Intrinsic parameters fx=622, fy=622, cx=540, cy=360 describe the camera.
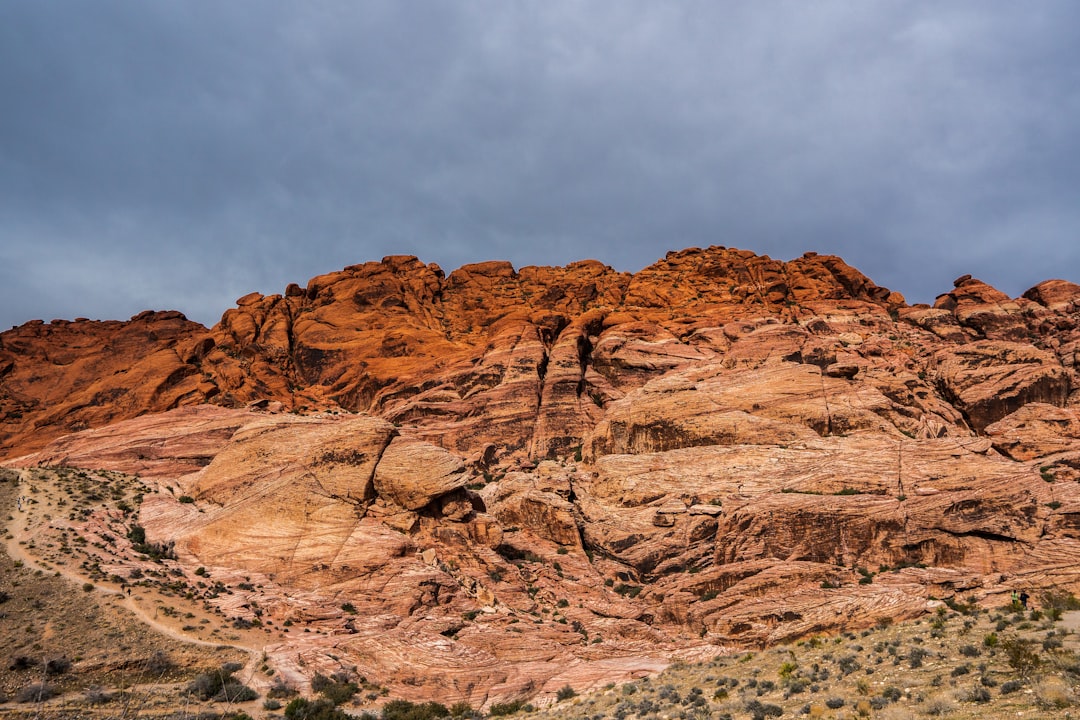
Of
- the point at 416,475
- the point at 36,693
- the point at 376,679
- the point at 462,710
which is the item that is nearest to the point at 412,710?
the point at 462,710

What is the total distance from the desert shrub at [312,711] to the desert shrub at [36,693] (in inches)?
374

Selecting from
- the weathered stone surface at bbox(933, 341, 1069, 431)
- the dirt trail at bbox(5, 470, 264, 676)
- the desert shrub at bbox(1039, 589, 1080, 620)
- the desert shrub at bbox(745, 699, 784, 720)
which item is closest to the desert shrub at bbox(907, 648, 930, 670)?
the desert shrub at bbox(745, 699, 784, 720)

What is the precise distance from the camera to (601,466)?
167 feet

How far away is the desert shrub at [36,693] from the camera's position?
83.4ft

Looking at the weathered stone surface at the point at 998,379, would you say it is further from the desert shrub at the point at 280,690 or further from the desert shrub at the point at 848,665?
the desert shrub at the point at 280,690

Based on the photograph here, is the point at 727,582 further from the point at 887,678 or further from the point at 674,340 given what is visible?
the point at 674,340

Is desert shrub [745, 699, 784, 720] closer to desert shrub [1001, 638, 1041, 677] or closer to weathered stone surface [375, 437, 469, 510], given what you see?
desert shrub [1001, 638, 1041, 677]

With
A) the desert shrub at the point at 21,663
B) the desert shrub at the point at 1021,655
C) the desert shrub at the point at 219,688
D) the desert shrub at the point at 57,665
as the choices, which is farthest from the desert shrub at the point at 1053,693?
the desert shrub at the point at 21,663

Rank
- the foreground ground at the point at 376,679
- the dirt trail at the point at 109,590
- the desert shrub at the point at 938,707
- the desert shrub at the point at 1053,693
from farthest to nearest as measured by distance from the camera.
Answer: the dirt trail at the point at 109,590, the foreground ground at the point at 376,679, the desert shrub at the point at 938,707, the desert shrub at the point at 1053,693

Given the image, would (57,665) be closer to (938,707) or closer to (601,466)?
(938,707)

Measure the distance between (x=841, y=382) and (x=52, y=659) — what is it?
54208 millimetres

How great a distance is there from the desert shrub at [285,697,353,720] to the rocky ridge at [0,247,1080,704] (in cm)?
389

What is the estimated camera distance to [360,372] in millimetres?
Answer: 76562

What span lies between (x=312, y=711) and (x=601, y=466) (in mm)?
28715
